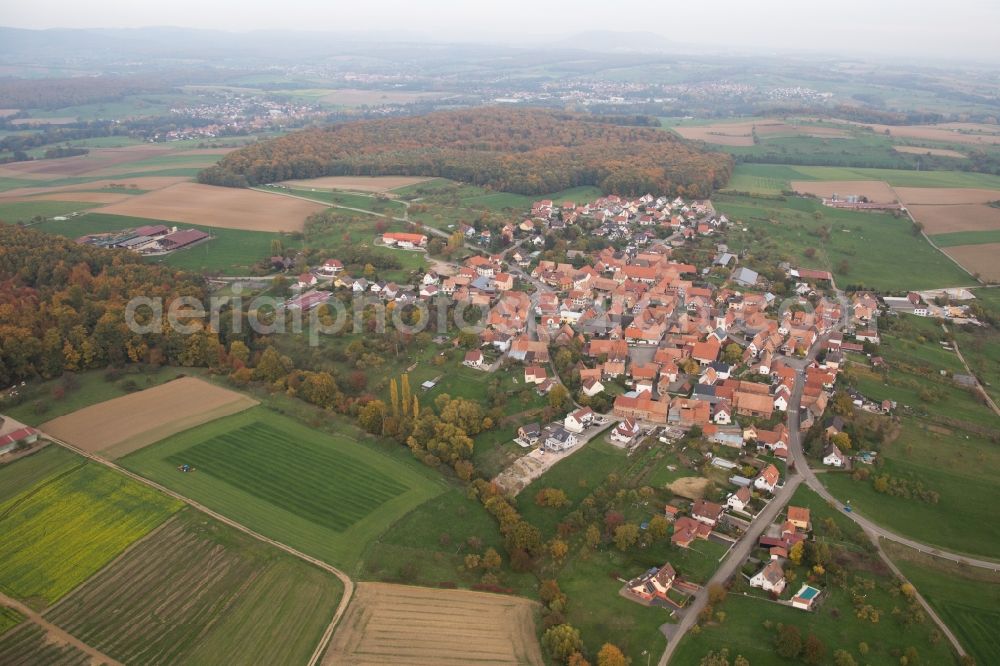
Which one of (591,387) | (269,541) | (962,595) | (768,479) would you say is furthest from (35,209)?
(962,595)

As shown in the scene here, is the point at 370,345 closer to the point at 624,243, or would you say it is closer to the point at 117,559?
the point at 117,559

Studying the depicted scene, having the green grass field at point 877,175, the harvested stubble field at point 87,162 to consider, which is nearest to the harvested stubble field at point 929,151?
the green grass field at point 877,175

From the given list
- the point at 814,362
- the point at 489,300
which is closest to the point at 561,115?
the point at 489,300

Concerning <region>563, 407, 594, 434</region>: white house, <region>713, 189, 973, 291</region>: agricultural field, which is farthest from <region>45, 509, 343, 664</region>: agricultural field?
<region>713, 189, 973, 291</region>: agricultural field

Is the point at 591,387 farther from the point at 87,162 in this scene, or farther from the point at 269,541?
the point at 87,162

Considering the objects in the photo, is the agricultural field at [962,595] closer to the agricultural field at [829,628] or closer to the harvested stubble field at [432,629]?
the agricultural field at [829,628]

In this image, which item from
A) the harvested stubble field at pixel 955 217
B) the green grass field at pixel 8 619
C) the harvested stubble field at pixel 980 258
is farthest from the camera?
the harvested stubble field at pixel 955 217
